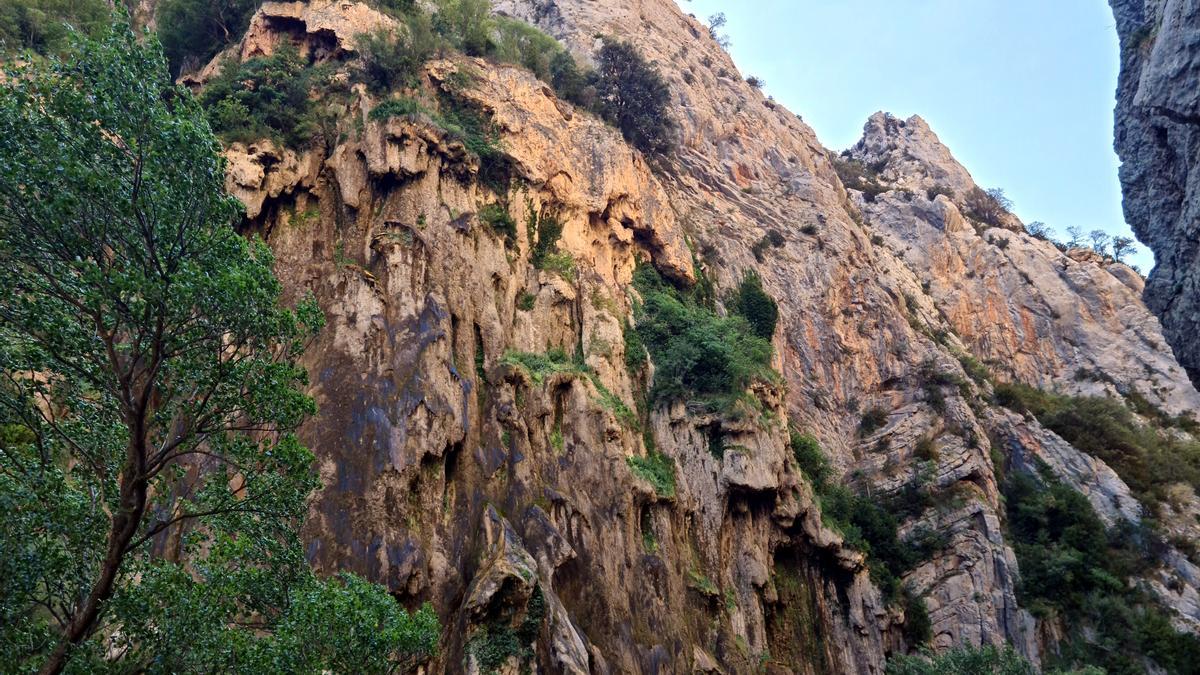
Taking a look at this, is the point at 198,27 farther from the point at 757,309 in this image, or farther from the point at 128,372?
the point at 128,372

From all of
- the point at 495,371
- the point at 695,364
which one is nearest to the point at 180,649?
the point at 495,371

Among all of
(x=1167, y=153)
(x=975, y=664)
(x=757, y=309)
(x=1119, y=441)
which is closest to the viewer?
(x=1167, y=153)

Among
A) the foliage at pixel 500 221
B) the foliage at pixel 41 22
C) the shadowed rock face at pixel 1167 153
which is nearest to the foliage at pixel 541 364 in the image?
the foliage at pixel 500 221

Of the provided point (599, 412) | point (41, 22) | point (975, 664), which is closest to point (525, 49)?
point (41, 22)

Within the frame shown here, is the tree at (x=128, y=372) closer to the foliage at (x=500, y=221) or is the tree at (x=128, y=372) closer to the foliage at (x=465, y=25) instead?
the foliage at (x=500, y=221)

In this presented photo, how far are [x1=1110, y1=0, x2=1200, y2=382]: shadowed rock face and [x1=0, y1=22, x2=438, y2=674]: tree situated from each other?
1997 cm

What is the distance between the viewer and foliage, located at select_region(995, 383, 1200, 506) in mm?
39344

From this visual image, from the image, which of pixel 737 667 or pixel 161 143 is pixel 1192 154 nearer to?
pixel 737 667

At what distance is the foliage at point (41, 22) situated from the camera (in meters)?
28.9

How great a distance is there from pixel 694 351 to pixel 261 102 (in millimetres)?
17855

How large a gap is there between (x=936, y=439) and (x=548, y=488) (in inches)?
901

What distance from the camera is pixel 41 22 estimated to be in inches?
1172

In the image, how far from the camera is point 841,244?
150 feet

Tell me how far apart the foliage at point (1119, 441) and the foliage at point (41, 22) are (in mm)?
46563
